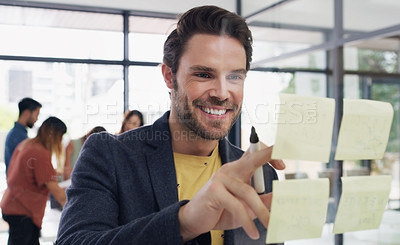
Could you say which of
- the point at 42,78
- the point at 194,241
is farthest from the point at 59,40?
the point at 42,78

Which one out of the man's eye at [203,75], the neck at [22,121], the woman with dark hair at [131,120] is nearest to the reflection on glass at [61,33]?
the woman with dark hair at [131,120]

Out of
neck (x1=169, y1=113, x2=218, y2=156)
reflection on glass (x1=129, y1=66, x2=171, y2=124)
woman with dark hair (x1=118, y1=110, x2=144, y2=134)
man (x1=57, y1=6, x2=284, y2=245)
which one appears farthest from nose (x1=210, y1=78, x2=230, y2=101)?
woman with dark hair (x1=118, y1=110, x2=144, y2=134)

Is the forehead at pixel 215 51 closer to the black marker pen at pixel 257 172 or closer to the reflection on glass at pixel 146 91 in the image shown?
the black marker pen at pixel 257 172

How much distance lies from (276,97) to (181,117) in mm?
173

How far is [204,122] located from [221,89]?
1.7 inches

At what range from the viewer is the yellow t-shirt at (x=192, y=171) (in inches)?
17.7

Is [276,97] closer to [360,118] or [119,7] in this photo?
[360,118]

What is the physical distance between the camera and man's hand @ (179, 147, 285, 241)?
11.5 inches

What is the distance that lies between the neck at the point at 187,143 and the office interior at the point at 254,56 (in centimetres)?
3

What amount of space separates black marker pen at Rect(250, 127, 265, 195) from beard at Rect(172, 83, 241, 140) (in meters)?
0.07

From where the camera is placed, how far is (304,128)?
27cm

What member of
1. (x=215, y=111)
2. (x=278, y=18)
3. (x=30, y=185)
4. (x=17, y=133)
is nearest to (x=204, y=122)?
(x=215, y=111)

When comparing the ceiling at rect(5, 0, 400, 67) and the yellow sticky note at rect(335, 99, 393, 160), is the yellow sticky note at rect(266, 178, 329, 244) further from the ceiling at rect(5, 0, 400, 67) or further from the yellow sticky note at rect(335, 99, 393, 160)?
the ceiling at rect(5, 0, 400, 67)

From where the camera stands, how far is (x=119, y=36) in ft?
2.85
